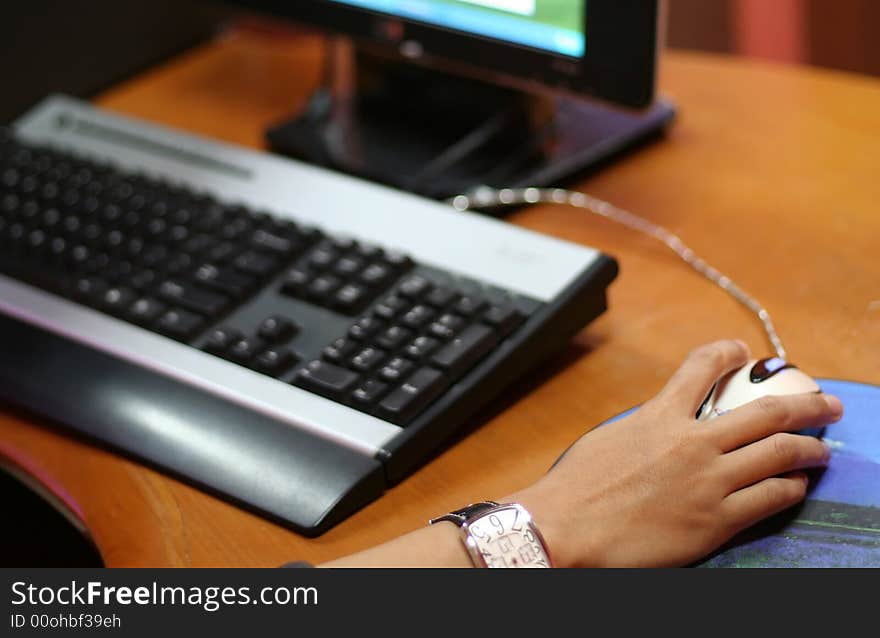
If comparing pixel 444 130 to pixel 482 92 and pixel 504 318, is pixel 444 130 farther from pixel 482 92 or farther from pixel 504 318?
pixel 504 318

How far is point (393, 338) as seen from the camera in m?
0.68

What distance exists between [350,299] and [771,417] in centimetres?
27

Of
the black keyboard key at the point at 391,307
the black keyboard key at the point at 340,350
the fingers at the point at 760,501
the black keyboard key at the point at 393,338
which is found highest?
the black keyboard key at the point at 391,307

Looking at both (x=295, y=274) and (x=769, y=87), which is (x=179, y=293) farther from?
(x=769, y=87)

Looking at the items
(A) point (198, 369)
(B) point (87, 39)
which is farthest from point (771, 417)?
(B) point (87, 39)

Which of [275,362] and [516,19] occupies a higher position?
[516,19]

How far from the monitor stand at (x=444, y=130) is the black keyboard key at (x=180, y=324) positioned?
A: 0.23 meters

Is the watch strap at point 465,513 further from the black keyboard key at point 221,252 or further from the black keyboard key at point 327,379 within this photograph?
the black keyboard key at point 221,252

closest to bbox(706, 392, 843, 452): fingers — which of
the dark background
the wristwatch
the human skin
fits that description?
the human skin

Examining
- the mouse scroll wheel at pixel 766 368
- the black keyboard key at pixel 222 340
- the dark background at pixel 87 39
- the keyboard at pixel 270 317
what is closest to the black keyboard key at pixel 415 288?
the keyboard at pixel 270 317

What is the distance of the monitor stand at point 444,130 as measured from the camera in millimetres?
917
